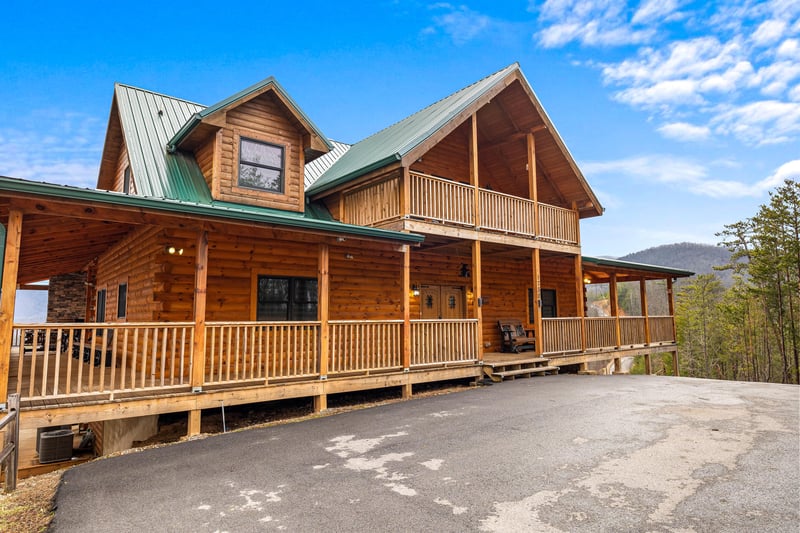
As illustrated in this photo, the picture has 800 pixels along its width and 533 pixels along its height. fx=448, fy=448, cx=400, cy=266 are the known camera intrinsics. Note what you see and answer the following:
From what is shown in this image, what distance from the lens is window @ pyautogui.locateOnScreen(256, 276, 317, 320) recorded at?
10094 millimetres

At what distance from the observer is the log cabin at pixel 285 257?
657 cm

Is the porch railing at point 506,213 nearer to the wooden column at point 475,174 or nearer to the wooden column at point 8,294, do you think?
the wooden column at point 475,174

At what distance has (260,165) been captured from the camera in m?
11.0

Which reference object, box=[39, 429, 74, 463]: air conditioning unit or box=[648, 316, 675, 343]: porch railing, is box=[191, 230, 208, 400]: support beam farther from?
box=[648, 316, 675, 343]: porch railing

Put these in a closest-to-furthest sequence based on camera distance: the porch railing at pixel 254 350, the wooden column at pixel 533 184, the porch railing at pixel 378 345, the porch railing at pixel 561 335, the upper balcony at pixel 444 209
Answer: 1. the porch railing at pixel 254 350
2. the porch railing at pixel 378 345
3. the upper balcony at pixel 444 209
4. the porch railing at pixel 561 335
5. the wooden column at pixel 533 184

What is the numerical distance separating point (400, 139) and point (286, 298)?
5.43 metres

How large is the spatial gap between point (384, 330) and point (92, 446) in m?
7.43

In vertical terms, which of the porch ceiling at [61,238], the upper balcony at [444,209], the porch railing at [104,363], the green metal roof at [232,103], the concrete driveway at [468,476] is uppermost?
the green metal roof at [232,103]

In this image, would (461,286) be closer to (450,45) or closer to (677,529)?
(677,529)

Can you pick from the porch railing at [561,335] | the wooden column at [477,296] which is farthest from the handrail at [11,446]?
the porch railing at [561,335]

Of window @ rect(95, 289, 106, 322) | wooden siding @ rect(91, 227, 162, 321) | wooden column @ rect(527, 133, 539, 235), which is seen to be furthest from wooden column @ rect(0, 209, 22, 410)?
wooden column @ rect(527, 133, 539, 235)

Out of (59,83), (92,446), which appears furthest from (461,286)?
(59,83)

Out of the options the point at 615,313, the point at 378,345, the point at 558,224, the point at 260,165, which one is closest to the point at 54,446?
the point at 378,345

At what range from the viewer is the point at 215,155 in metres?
10.3
